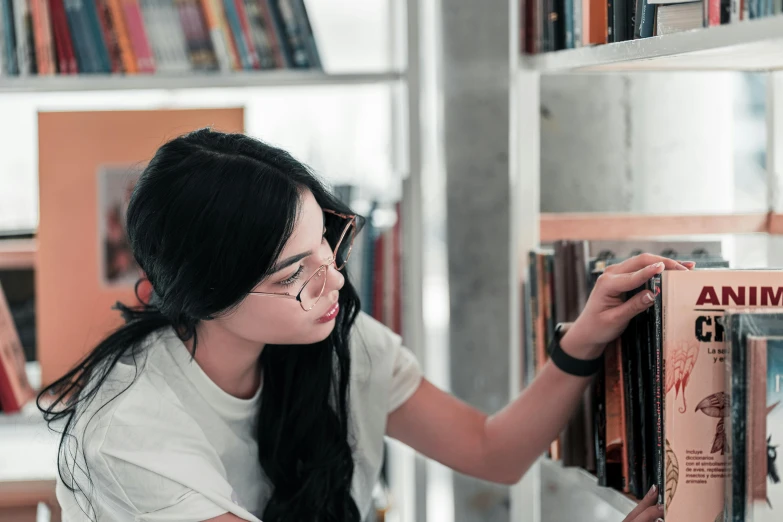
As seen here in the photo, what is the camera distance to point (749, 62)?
115 centimetres

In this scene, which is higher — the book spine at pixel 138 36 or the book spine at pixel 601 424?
the book spine at pixel 138 36

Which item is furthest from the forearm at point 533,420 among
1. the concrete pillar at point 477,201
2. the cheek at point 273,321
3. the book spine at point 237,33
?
the book spine at point 237,33

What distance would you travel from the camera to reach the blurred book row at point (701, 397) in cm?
80

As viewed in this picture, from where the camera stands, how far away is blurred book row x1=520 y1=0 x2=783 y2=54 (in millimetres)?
883

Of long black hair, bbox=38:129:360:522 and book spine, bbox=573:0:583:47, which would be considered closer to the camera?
long black hair, bbox=38:129:360:522

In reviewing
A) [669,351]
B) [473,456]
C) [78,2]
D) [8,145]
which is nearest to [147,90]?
[78,2]

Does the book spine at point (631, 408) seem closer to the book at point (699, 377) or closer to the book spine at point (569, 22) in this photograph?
the book at point (699, 377)

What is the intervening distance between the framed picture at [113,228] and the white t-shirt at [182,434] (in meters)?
0.65

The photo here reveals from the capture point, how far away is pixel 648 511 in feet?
3.15

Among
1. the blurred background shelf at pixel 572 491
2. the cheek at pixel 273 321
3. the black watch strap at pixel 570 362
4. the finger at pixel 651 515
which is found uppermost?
the cheek at pixel 273 321

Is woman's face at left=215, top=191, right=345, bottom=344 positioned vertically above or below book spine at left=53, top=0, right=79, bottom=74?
below

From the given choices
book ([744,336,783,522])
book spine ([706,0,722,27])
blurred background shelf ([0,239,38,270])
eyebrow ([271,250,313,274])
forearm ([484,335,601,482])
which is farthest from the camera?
blurred background shelf ([0,239,38,270])

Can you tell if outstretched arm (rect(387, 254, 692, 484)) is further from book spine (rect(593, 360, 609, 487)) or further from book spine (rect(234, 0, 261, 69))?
book spine (rect(234, 0, 261, 69))

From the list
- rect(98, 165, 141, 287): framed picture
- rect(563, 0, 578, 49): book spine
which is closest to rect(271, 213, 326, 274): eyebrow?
rect(563, 0, 578, 49): book spine
